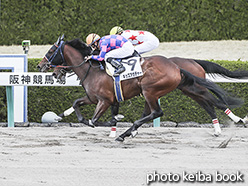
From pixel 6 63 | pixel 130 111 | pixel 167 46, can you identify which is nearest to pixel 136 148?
pixel 130 111

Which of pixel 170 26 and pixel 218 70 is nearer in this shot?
pixel 218 70

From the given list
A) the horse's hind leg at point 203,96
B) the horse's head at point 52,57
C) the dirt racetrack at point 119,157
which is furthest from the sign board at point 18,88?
the horse's hind leg at point 203,96

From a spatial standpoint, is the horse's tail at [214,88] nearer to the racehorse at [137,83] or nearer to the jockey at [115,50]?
the racehorse at [137,83]

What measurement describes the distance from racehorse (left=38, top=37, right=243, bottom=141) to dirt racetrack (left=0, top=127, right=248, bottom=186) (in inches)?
19.1

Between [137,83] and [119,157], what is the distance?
1.40 metres

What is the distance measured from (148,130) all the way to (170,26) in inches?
209

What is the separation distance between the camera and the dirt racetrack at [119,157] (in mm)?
3846

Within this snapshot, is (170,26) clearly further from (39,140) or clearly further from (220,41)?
(39,140)

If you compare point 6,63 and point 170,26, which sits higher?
point 170,26

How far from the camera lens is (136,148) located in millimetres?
5629

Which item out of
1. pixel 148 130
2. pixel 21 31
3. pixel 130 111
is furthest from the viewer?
pixel 21 31

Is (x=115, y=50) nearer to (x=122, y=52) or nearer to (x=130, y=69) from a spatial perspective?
(x=122, y=52)

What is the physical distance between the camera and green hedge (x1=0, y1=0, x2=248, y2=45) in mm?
11883

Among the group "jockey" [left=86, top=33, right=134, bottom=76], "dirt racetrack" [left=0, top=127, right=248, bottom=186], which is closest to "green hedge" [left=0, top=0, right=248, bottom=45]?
"dirt racetrack" [left=0, top=127, right=248, bottom=186]
